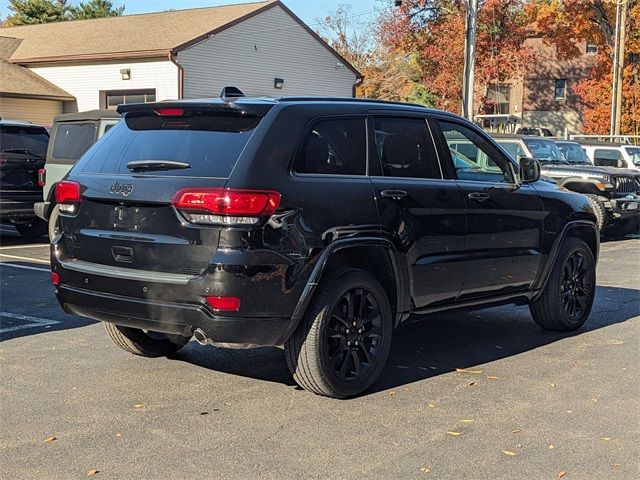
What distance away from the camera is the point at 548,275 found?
22.9ft

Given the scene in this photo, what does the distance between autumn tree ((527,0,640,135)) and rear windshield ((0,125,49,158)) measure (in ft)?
107

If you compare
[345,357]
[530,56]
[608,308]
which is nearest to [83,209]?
[345,357]

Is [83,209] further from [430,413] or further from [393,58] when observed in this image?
[393,58]

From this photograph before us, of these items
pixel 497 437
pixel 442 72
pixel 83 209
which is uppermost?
pixel 442 72

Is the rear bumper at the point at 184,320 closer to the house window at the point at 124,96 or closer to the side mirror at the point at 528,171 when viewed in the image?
the side mirror at the point at 528,171

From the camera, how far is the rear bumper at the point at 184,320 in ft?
15.1

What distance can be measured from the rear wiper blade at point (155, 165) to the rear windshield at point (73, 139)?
7.49 m

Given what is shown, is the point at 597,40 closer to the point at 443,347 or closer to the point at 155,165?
the point at 443,347

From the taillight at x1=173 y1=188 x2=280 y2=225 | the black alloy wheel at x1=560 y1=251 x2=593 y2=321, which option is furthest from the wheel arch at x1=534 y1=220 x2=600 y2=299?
the taillight at x1=173 y1=188 x2=280 y2=225

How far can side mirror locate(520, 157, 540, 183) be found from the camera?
667 centimetres

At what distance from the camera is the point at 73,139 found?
1230cm

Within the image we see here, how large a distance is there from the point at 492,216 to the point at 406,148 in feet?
3.22

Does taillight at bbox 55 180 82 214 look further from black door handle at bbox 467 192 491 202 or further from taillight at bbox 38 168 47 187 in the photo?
taillight at bbox 38 168 47 187

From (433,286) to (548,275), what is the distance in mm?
1706
